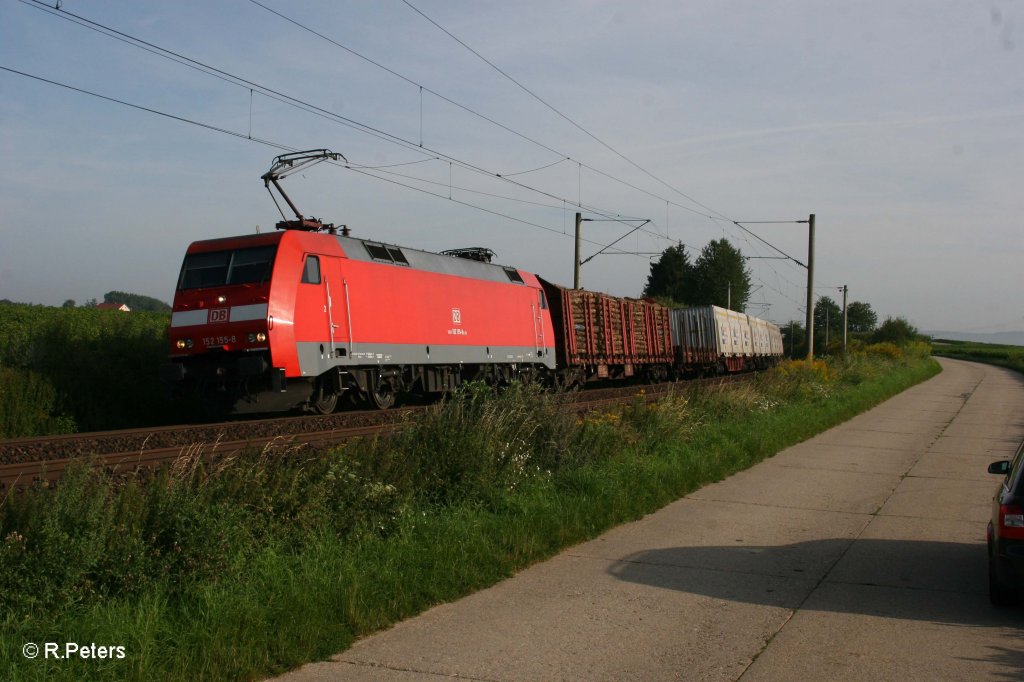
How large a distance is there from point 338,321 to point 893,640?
1278 centimetres

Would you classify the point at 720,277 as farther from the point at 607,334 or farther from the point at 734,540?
the point at 734,540

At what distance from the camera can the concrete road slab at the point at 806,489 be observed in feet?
35.6

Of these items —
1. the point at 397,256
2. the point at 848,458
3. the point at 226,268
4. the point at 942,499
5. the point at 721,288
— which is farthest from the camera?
the point at 721,288

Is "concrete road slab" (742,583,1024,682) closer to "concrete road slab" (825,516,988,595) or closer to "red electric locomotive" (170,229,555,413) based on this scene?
"concrete road slab" (825,516,988,595)

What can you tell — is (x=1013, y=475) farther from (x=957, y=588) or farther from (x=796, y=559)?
(x=796, y=559)

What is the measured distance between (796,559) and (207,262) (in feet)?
40.1

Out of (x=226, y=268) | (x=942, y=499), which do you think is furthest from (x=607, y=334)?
(x=942, y=499)

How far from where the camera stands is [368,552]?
22.9ft

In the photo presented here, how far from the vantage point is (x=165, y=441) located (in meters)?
13.8

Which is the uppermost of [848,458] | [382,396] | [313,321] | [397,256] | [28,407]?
[397,256]

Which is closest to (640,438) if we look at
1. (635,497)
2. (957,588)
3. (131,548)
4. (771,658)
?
(635,497)

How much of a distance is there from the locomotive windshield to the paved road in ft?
28.1

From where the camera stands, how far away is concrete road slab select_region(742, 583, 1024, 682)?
527cm

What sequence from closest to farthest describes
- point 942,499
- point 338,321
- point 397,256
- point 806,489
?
1. point 942,499
2. point 806,489
3. point 338,321
4. point 397,256
